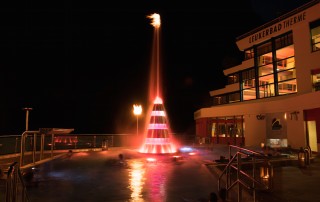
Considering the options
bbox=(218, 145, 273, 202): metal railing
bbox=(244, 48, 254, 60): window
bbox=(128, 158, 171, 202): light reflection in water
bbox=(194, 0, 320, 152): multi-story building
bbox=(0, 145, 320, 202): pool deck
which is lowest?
bbox=(0, 145, 320, 202): pool deck

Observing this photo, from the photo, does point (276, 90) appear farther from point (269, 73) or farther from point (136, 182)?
point (136, 182)

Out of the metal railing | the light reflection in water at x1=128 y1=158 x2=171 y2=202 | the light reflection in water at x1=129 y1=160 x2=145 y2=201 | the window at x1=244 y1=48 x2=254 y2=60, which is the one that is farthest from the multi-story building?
the light reflection in water at x1=129 y1=160 x2=145 y2=201

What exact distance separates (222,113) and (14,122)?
56.6 meters

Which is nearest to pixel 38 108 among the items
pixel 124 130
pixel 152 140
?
pixel 124 130

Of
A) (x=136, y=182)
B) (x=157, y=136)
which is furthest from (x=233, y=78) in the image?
(x=136, y=182)

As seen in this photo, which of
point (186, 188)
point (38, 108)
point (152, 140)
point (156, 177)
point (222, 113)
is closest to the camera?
point (186, 188)

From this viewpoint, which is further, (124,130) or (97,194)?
(124,130)

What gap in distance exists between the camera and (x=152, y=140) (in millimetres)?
19609

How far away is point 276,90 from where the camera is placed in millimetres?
30484

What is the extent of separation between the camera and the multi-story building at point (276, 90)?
24.0 m

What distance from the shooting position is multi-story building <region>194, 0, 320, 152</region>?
2402 centimetres

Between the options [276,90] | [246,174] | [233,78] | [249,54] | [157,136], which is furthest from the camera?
[233,78]

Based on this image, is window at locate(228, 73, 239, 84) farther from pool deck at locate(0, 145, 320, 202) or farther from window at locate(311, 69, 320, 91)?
pool deck at locate(0, 145, 320, 202)

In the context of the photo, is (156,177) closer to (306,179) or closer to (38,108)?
(306,179)
